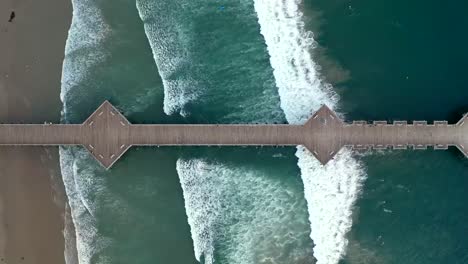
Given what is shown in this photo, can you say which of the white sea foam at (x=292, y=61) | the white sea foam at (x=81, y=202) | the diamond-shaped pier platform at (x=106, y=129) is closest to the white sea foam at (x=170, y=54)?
the diamond-shaped pier platform at (x=106, y=129)

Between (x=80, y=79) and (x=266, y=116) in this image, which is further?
(x=80, y=79)

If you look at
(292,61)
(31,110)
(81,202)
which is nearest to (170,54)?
(292,61)

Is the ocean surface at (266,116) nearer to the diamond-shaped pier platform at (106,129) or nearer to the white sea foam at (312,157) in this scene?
the white sea foam at (312,157)

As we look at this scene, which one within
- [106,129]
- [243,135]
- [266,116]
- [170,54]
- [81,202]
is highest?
[170,54]

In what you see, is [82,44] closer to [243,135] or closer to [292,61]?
[243,135]

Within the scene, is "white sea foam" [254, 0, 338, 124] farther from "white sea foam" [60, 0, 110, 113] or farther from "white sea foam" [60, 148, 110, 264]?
"white sea foam" [60, 148, 110, 264]

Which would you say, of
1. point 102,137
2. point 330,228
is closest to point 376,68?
point 330,228

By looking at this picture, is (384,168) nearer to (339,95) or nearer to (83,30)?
(339,95)
